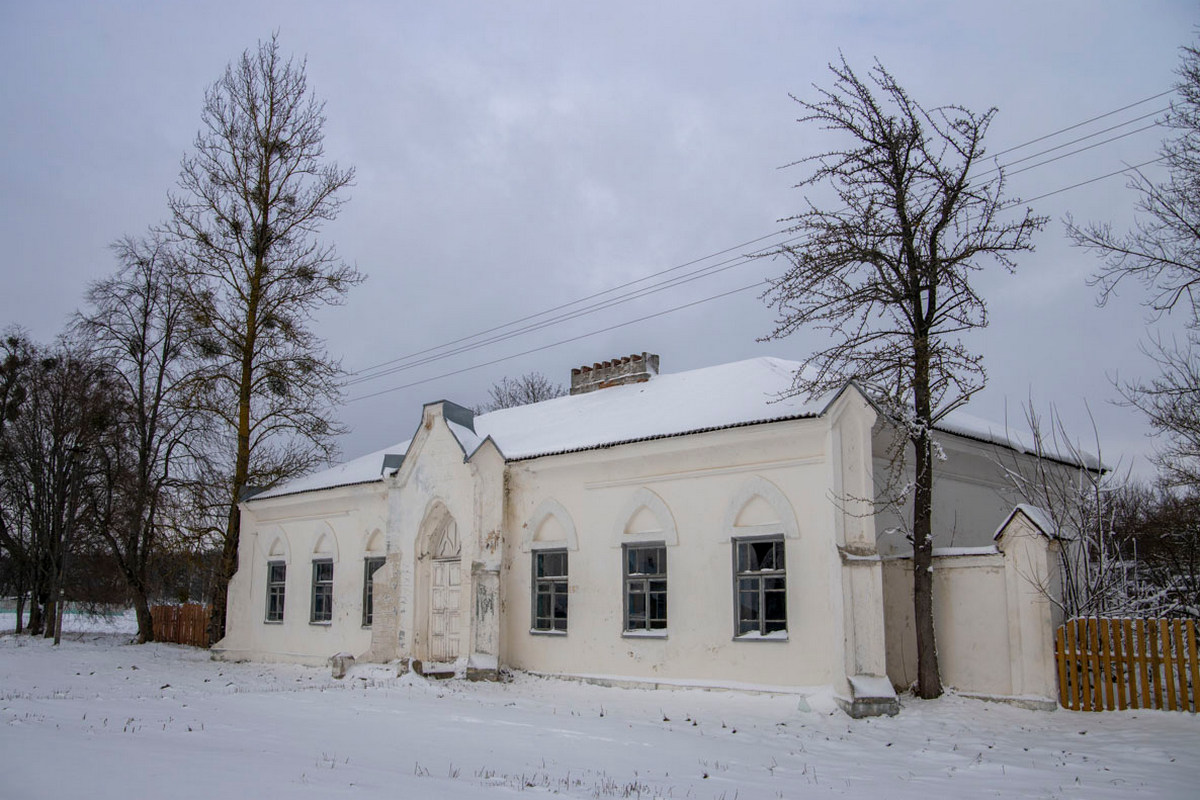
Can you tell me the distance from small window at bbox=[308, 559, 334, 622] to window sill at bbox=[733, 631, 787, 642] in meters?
11.3

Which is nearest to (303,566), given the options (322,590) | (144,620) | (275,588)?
(322,590)

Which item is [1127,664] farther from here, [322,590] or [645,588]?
[322,590]

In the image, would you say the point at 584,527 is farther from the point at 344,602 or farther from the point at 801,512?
the point at 344,602

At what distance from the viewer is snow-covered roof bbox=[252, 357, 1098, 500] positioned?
46.1 ft

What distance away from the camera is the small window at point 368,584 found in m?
20.0

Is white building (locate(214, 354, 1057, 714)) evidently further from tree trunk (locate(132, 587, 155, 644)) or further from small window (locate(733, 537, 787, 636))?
tree trunk (locate(132, 587, 155, 644))

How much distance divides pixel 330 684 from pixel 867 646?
9443mm

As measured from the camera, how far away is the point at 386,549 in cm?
1886

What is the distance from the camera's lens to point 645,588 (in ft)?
49.2

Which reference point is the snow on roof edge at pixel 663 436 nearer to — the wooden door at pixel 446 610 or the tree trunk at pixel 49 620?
the wooden door at pixel 446 610

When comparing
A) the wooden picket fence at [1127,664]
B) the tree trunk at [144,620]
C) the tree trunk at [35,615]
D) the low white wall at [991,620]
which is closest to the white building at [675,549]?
the low white wall at [991,620]

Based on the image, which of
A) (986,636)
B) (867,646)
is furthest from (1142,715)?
(867,646)

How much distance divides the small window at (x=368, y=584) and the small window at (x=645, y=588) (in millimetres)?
7150

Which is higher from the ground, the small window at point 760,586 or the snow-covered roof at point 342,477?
the snow-covered roof at point 342,477
